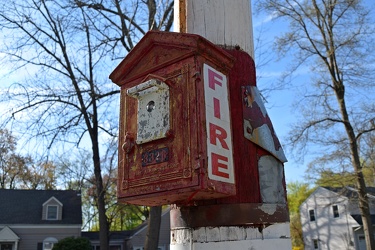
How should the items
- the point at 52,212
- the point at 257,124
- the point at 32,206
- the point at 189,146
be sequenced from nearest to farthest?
the point at 189,146 → the point at 257,124 → the point at 52,212 → the point at 32,206

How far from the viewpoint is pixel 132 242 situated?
27625mm

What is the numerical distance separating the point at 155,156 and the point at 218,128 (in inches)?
11.1

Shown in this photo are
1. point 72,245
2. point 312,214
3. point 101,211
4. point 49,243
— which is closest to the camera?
point 101,211

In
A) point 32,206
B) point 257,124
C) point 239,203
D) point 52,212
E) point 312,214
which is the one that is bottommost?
point 239,203

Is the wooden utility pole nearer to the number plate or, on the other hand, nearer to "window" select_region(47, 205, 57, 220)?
the number plate

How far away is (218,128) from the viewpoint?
65.4 inches

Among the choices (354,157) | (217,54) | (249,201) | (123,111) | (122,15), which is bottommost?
(249,201)

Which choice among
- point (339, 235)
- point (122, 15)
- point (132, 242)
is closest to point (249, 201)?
point (122, 15)

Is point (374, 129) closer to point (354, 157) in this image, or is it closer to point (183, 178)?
point (354, 157)

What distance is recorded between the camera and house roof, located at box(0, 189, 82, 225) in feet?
82.7

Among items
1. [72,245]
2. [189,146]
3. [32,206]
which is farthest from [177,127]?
[32,206]

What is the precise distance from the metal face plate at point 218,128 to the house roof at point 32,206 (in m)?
25.9

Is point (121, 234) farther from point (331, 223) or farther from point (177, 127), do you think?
point (177, 127)

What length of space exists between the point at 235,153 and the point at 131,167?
0.45 metres
